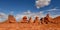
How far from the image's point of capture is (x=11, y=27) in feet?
20.3

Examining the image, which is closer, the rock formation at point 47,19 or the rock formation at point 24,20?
the rock formation at point 24,20

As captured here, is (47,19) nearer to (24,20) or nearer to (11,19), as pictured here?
(24,20)

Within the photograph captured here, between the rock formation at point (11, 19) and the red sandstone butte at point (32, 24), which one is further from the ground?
the rock formation at point (11, 19)

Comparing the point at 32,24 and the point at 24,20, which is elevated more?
the point at 24,20

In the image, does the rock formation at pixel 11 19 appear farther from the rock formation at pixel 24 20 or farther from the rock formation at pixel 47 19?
the rock formation at pixel 47 19

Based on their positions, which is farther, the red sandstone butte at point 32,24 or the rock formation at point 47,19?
the rock formation at point 47,19

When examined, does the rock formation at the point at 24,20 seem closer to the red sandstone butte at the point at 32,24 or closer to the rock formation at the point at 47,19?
the red sandstone butte at the point at 32,24

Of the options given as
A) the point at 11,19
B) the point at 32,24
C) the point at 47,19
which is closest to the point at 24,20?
the point at 32,24

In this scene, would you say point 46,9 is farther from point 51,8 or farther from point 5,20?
point 5,20

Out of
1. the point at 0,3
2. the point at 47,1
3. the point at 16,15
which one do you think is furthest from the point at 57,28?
the point at 0,3

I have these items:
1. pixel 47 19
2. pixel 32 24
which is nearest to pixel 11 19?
pixel 32 24

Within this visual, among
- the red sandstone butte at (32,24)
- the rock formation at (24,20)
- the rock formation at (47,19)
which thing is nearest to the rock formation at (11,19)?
the red sandstone butte at (32,24)

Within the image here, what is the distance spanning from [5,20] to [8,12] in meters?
0.54

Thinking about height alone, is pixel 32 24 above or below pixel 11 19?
below
